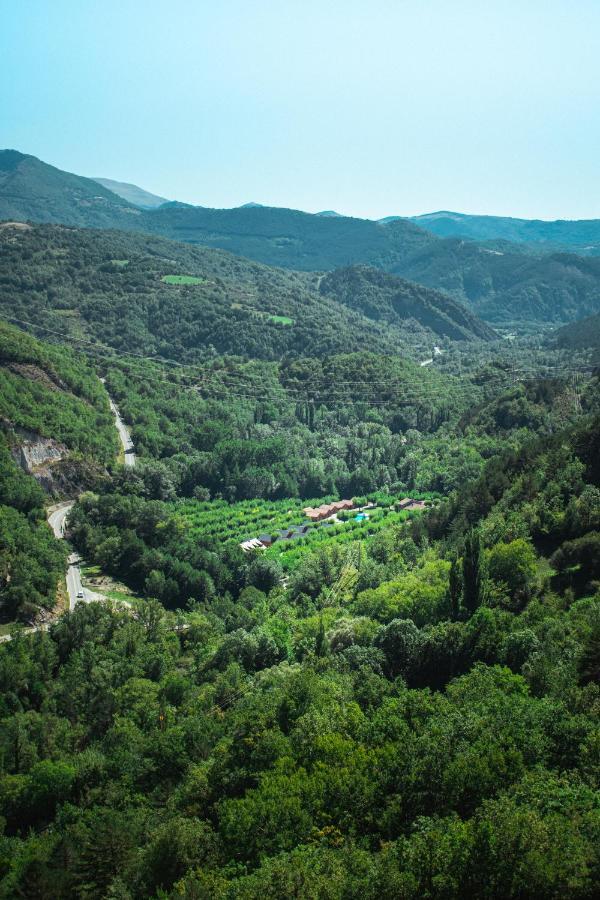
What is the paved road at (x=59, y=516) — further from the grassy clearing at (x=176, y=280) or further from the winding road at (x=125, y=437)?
the grassy clearing at (x=176, y=280)

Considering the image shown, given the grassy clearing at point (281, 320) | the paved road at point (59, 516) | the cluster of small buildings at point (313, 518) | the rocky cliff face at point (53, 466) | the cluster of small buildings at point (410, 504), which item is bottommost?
the cluster of small buildings at point (313, 518)

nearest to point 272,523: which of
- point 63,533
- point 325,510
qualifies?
point 325,510

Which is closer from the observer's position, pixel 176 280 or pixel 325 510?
pixel 325 510

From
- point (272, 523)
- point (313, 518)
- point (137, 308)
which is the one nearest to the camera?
point (272, 523)

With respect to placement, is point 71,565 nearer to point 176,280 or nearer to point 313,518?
point 313,518

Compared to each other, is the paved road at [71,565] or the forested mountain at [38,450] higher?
the forested mountain at [38,450]

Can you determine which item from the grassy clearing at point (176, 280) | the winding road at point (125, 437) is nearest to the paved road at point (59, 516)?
the winding road at point (125, 437)

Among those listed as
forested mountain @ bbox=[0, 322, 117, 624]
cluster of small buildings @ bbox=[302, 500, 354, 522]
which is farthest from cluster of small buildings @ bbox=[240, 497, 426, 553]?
forested mountain @ bbox=[0, 322, 117, 624]

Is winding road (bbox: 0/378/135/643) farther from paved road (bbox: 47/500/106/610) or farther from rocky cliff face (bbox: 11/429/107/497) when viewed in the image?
rocky cliff face (bbox: 11/429/107/497)

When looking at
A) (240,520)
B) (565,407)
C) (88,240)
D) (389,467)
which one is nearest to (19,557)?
(240,520)

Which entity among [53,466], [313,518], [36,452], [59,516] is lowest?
[313,518]

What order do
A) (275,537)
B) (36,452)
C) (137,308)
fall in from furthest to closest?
(137,308) < (275,537) < (36,452)

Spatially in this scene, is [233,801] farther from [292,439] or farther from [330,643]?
[292,439]
